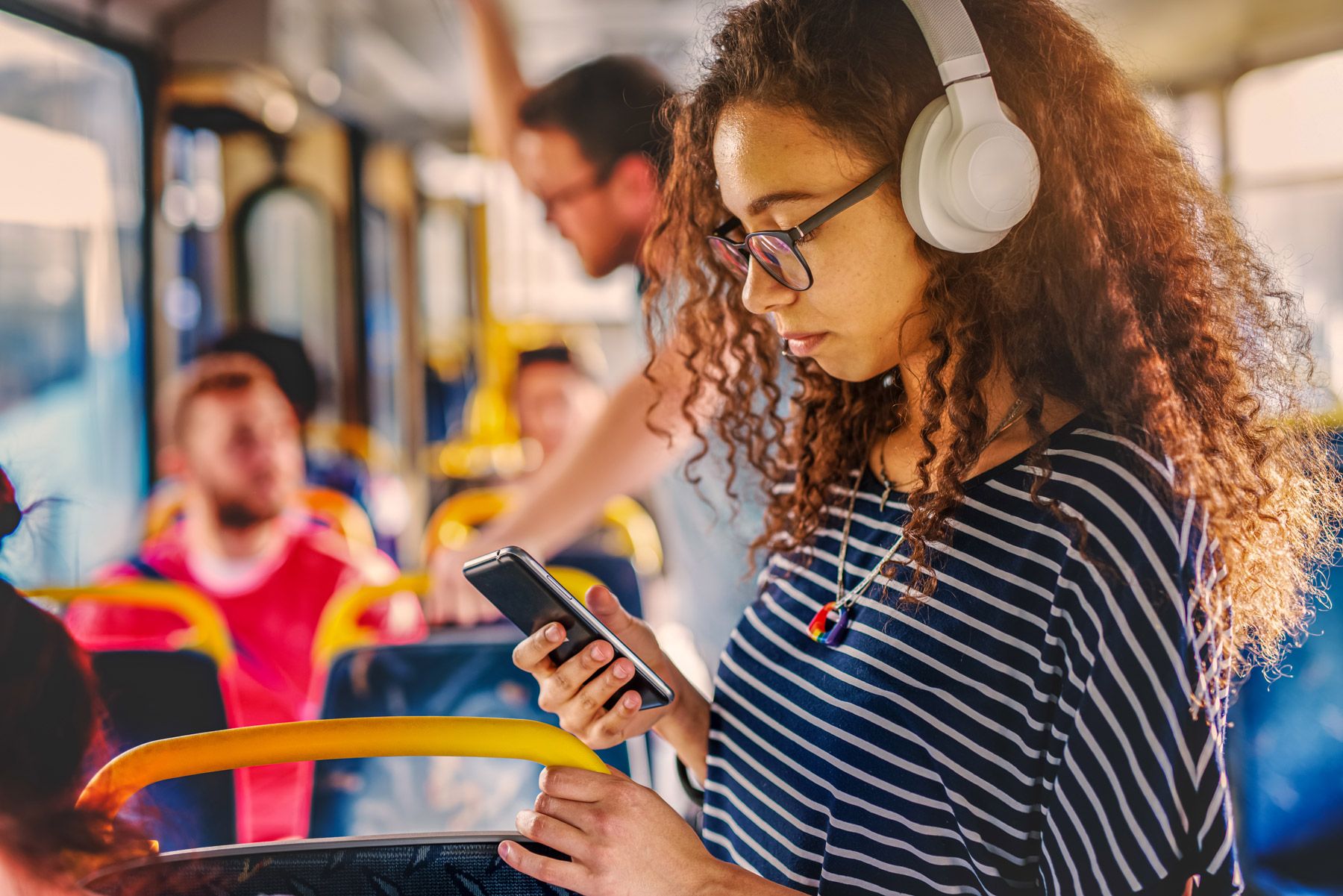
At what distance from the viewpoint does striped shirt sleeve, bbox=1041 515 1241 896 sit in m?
0.69

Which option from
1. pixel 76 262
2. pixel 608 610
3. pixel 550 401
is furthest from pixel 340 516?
pixel 608 610

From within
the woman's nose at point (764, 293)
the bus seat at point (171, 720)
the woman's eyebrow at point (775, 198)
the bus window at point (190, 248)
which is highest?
the bus window at point (190, 248)

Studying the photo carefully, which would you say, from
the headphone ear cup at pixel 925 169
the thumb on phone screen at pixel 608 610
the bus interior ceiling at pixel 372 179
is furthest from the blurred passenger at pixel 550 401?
the headphone ear cup at pixel 925 169

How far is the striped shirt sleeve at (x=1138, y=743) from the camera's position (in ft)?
2.27

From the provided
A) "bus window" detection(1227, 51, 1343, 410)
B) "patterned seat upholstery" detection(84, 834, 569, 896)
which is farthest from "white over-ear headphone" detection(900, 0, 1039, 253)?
"bus window" detection(1227, 51, 1343, 410)

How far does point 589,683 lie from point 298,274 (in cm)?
477

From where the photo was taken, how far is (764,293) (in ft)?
2.71

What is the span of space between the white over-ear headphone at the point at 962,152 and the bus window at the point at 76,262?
108 centimetres

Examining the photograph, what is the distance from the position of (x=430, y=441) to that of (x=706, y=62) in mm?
5815

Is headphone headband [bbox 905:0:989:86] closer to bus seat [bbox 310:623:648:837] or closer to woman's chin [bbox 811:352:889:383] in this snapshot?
woman's chin [bbox 811:352:889:383]

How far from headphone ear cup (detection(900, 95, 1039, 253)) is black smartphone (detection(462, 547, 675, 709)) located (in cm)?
38

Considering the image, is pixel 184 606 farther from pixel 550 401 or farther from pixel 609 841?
pixel 550 401

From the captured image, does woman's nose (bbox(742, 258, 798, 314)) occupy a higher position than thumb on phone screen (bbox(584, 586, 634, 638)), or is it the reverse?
woman's nose (bbox(742, 258, 798, 314))

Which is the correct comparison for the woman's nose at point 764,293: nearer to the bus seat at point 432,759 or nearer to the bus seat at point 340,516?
the bus seat at point 432,759
